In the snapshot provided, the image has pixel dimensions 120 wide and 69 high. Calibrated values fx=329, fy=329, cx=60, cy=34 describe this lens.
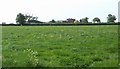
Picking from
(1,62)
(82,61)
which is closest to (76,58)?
(82,61)

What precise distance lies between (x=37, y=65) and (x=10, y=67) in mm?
1183

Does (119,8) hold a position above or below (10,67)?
above

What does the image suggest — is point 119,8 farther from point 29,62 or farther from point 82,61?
point 29,62

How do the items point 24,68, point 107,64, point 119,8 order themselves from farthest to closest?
point 119,8
point 107,64
point 24,68

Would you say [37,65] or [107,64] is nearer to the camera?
[37,65]

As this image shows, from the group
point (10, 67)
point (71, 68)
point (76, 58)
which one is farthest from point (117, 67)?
point (10, 67)

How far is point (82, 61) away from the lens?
17.2 m

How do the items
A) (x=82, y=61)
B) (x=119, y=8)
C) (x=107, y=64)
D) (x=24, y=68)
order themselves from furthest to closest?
1. (x=119, y=8)
2. (x=82, y=61)
3. (x=107, y=64)
4. (x=24, y=68)

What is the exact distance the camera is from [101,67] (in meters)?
15.2

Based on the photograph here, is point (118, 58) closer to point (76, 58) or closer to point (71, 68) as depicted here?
point (76, 58)

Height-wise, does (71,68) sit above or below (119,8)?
below

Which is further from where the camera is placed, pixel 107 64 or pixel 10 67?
pixel 107 64

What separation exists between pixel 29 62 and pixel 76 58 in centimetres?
400

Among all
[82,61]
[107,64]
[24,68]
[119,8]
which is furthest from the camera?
[119,8]
